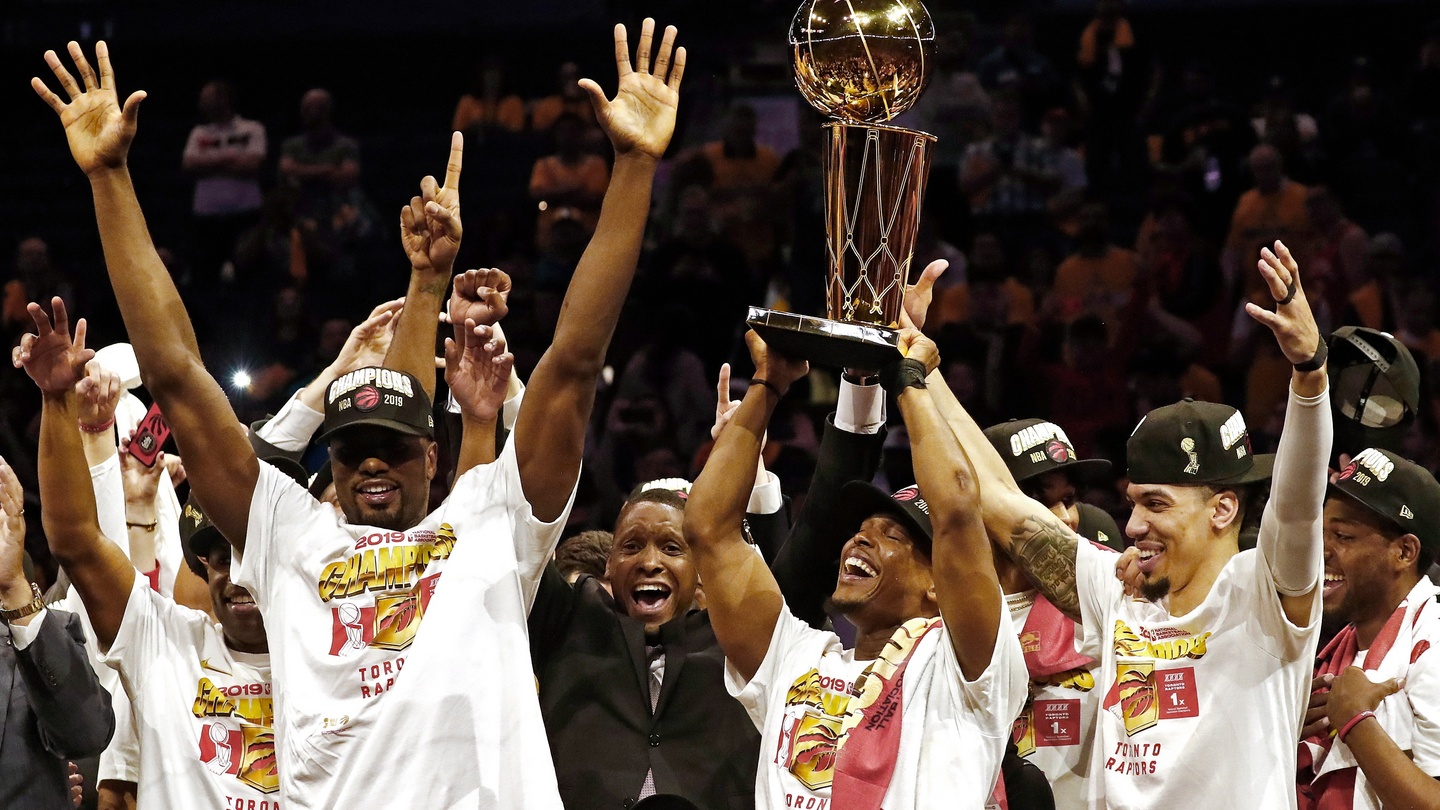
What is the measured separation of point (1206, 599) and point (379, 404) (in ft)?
6.10

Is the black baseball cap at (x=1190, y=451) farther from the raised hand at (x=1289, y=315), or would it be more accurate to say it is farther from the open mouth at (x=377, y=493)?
the open mouth at (x=377, y=493)

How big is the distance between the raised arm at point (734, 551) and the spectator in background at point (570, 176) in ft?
18.4

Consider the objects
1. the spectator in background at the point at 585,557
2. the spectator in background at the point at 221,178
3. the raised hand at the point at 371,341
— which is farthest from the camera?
the spectator in background at the point at 221,178

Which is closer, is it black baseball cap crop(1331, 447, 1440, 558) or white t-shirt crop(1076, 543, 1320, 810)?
white t-shirt crop(1076, 543, 1320, 810)

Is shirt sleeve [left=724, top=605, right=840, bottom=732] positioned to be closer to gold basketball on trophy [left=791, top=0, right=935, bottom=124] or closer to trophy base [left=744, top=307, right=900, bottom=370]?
trophy base [left=744, top=307, right=900, bottom=370]

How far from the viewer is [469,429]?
3.88 metres

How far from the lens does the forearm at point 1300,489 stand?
3.46 metres

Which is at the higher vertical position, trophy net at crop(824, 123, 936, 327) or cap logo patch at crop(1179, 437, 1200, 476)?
trophy net at crop(824, 123, 936, 327)

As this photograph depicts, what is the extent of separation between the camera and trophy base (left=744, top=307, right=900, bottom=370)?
3.65 meters

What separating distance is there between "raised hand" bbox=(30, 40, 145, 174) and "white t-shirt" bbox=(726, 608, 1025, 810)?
1.74 metres

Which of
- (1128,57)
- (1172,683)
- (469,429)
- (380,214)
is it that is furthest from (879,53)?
(380,214)

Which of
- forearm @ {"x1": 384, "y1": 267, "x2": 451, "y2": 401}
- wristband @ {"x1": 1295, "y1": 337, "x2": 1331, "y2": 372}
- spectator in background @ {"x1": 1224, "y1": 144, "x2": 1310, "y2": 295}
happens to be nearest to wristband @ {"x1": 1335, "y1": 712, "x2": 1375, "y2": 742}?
wristband @ {"x1": 1295, "y1": 337, "x2": 1331, "y2": 372}

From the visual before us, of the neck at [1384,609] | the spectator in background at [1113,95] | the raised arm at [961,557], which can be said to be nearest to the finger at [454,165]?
the raised arm at [961,557]

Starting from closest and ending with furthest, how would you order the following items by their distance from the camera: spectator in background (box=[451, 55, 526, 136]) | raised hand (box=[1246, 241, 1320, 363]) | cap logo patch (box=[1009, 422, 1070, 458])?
raised hand (box=[1246, 241, 1320, 363]), cap logo patch (box=[1009, 422, 1070, 458]), spectator in background (box=[451, 55, 526, 136])
